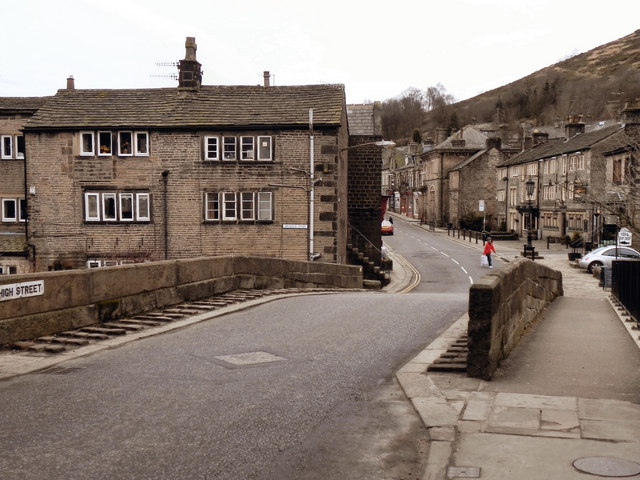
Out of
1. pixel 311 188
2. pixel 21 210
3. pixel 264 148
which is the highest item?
pixel 264 148

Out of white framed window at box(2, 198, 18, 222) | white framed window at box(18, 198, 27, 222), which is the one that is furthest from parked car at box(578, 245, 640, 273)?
white framed window at box(2, 198, 18, 222)

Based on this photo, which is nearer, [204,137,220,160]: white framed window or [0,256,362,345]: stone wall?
[0,256,362,345]: stone wall

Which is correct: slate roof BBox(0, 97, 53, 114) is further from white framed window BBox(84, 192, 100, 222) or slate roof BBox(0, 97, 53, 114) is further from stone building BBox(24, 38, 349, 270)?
white framed window BBox(84, 192, 100, 222)

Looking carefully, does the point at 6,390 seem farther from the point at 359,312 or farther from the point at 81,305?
the point at 359,312

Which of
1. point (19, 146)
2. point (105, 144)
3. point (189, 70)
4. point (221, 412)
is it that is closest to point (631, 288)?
point (221, 412)

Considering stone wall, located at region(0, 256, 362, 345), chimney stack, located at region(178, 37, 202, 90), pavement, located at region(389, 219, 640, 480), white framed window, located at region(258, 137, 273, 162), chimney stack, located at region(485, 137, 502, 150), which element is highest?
chimney stack, located at region(485, 137, 502, 150)

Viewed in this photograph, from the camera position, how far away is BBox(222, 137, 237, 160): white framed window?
101ft

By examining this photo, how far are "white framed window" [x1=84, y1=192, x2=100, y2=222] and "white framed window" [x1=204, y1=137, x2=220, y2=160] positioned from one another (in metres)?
5.49

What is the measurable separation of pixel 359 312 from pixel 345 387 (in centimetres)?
597

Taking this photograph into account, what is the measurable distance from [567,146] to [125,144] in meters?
39.3

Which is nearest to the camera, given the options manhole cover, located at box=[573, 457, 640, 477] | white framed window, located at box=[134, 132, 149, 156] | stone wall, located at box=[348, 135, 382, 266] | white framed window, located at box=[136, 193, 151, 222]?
manhole cover, located at box=[573, 457, 640, 477]

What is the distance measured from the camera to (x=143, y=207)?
31250 millimetres

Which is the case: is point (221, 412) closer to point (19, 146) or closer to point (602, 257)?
point (19, 146)

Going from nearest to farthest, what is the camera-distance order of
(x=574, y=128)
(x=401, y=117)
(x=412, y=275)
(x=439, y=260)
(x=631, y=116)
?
(x=412, y=275)
(x=631, y=116)
(x=439, y=260)
(x=574, y=128)
(x=401, y=117)
